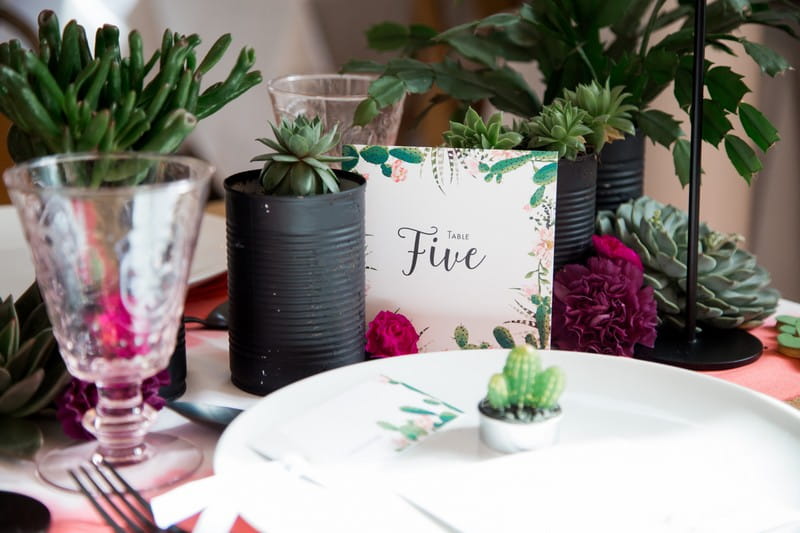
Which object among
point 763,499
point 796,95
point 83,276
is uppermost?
point 796,95

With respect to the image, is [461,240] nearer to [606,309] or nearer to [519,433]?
[606,309]

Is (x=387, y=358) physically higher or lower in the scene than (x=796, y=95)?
lower

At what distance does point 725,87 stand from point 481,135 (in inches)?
10.8

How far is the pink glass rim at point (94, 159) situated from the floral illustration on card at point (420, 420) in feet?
0.68

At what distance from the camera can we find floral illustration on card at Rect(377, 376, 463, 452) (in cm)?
65

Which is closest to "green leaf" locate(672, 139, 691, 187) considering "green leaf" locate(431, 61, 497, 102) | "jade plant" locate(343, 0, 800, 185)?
"jade plant" locate(343, 0, 800, 185)

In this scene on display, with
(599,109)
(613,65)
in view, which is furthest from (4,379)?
(613,65)

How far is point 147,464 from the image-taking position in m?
0.67

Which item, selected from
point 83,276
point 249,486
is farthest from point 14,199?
point 249,486

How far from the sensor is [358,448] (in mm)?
635

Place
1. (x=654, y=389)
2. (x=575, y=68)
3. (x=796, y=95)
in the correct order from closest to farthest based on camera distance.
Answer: (x=654, y=389) < (x=575, y=68) < (x=796, y=95)

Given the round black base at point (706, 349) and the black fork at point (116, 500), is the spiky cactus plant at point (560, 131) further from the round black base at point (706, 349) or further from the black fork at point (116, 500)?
the black fork at point (116, 500)

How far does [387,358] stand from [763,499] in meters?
0.30

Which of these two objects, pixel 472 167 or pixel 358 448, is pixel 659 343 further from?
pixel 358 448
